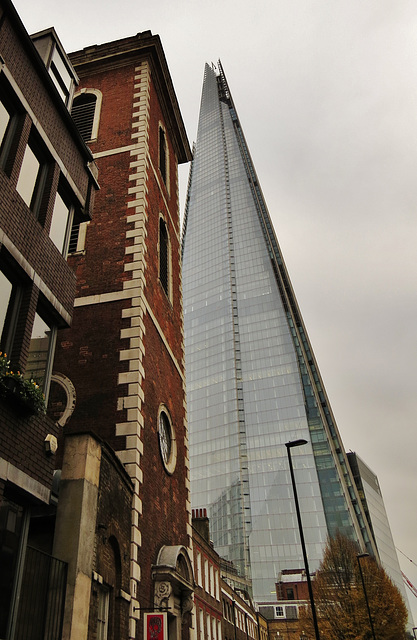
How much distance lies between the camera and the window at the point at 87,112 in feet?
70.7

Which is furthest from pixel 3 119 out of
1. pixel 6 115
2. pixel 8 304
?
pixel 8 304

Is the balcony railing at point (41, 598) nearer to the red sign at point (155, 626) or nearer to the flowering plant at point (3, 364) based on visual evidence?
the flowering plant at point (3, 364)

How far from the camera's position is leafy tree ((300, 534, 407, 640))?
122ft

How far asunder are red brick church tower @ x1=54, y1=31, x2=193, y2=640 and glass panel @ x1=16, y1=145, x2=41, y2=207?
213 inches

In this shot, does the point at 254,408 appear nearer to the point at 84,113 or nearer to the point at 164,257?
the point at 164,257

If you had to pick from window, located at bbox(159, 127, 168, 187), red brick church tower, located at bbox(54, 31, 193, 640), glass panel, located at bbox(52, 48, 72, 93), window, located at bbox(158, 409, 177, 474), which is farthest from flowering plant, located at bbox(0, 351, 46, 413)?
window, located at bbox(159, 127, 168, 187)

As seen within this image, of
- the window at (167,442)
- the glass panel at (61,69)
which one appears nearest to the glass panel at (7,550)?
the window at (167,442)

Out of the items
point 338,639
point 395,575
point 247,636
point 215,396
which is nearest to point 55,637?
point 338,639

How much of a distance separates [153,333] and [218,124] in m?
189

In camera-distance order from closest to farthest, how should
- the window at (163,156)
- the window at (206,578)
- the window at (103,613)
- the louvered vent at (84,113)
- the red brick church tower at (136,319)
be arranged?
1. the window at (103,613)
2. the red brick church tower at (136,319)
3. the louvered vent at (84,113)
4. the window at (163,156)
5. the window at (206,578)

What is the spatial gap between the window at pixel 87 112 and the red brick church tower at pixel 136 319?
0.06m

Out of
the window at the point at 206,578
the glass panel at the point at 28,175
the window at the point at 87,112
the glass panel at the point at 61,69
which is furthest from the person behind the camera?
the window at the point at 206,578

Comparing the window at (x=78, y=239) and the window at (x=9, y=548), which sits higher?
the window at (x=78, y=239)

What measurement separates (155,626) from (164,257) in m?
13.2
